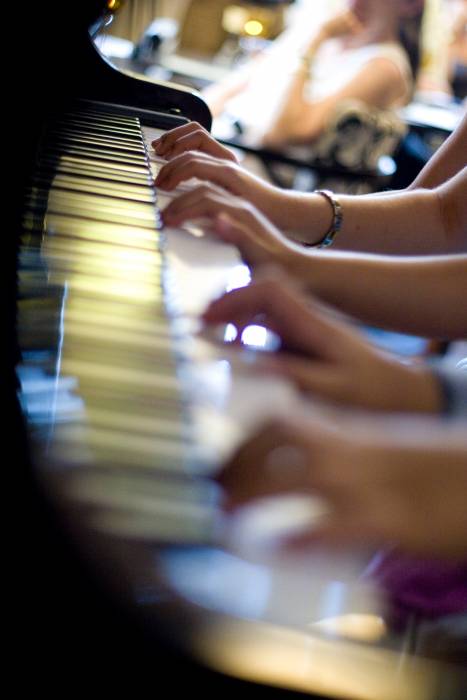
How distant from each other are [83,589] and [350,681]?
0.11 meters

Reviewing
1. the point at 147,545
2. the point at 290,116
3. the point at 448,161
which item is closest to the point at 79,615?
the point at 147,545

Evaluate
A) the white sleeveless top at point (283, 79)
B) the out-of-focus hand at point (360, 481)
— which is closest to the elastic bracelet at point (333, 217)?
the out-of-focus hand at point (360, 481)

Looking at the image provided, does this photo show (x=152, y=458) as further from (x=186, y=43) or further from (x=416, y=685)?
(x=186, y=43)

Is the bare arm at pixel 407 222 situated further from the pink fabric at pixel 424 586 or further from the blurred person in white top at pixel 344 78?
the blurred person in white top at pixel 344 78

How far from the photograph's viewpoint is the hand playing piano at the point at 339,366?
43 cm

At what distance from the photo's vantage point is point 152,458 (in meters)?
0.33

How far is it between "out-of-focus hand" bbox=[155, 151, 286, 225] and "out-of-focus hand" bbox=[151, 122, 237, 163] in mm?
125

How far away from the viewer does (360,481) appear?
32cm

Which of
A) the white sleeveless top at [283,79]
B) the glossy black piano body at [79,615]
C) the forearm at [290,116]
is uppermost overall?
the white sleeveless top at [283,79]

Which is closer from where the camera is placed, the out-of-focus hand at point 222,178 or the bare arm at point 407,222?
the out-of-focus hand at point 222,178

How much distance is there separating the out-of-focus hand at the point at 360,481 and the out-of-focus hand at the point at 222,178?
0.54m

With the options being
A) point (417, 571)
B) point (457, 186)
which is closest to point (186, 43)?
point (457, 186)

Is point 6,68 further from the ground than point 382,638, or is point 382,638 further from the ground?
point 6,68

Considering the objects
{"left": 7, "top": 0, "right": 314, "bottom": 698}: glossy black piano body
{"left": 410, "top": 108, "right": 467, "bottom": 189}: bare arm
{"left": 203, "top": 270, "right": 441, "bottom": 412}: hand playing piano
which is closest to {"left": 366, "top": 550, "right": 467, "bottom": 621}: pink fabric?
{"left": 203, "top": 270, "right": 441, "bottom": 412}: hand playing piano
